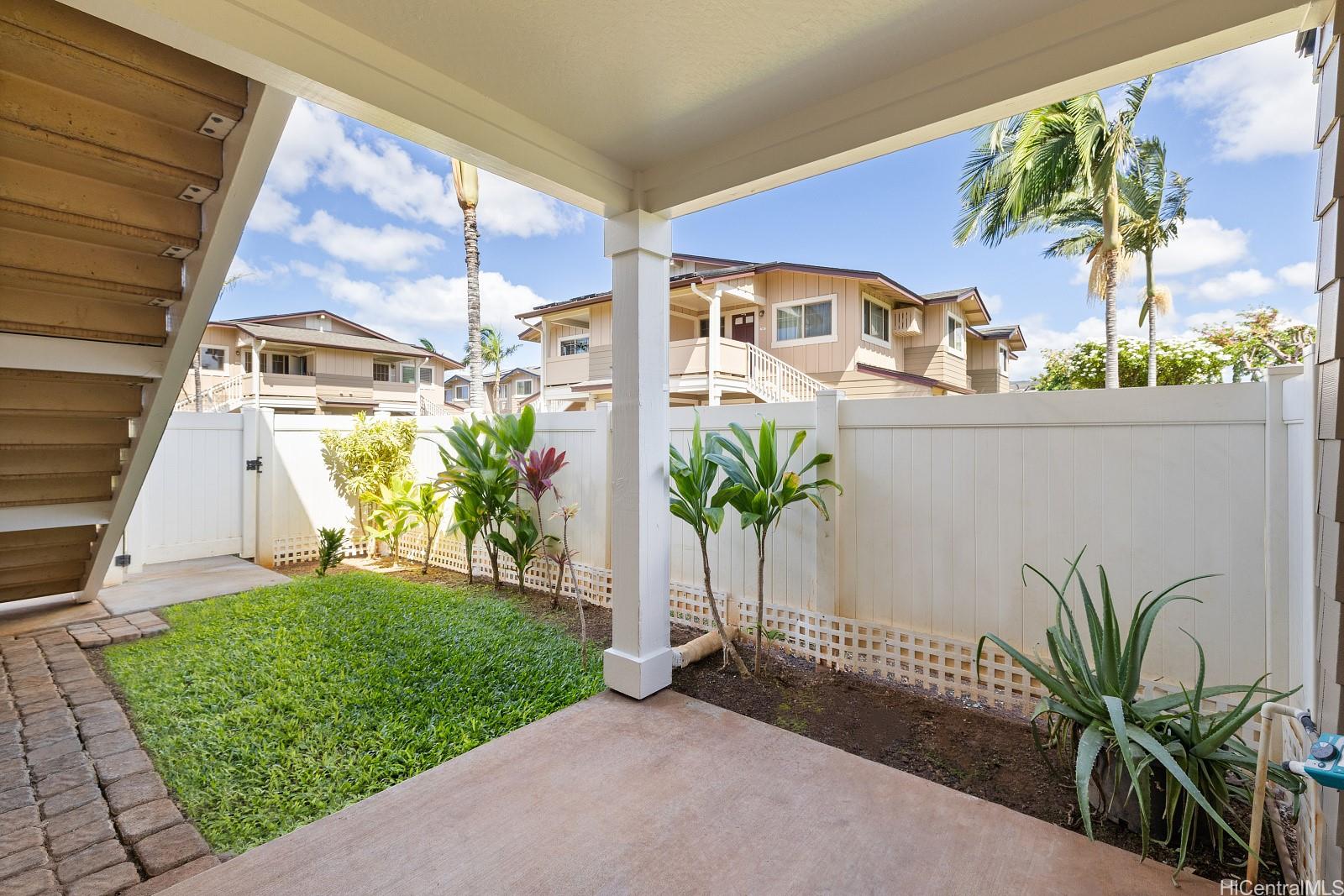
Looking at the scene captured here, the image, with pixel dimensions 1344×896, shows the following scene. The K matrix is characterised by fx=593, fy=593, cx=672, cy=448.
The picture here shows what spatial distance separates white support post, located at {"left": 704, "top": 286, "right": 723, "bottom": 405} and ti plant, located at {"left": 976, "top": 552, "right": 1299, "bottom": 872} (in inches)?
323

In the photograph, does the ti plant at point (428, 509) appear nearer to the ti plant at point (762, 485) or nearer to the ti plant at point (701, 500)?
the ti plant at point (701, 500)

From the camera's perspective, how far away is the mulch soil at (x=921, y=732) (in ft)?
6.07

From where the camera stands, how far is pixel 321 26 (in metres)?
1.67

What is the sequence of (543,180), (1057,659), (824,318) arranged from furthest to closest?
(824,318), (543,180), (1057,659)

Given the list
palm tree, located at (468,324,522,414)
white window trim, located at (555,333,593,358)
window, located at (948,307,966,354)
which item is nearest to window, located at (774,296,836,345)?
window, located at (948,307,966,354)

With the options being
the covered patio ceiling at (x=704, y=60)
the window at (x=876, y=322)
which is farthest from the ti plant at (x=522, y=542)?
the window at (x=876, y=322)

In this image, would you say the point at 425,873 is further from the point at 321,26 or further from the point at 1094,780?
the point at 321,26

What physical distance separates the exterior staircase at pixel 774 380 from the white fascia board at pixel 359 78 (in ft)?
27.3

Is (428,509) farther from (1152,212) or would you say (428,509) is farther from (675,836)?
(1152,212)

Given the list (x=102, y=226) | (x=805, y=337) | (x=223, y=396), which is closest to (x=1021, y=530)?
(x=102, y=226)

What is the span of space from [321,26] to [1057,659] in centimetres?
293

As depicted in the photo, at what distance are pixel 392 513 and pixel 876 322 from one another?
8753 millimetres

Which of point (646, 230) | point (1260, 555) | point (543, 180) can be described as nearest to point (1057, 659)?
point (1260, 555)

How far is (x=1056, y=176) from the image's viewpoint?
329 inches
